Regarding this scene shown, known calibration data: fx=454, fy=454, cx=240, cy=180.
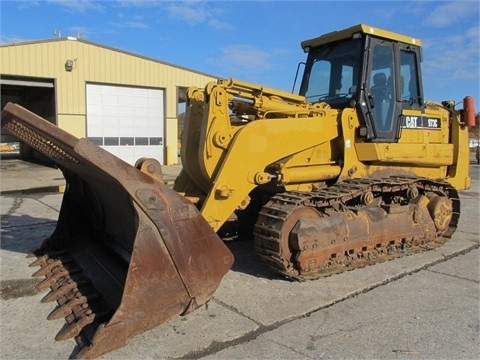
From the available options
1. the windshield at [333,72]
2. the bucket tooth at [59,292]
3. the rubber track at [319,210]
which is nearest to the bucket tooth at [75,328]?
the bucket tooth at [59,292]

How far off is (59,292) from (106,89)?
18.3m

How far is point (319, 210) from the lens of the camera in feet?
17.3

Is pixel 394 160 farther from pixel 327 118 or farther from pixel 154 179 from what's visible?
pixel 154 179

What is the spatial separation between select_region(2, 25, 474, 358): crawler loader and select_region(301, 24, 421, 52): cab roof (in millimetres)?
19

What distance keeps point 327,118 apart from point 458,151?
10.3ft

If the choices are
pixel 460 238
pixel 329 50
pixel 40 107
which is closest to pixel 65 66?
pixel 40 107

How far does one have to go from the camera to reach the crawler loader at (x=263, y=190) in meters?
3.68

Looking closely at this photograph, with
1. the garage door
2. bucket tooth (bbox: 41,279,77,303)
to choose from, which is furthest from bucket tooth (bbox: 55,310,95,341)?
the garage door

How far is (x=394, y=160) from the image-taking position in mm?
6391

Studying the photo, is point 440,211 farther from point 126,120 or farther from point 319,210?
point 126,120

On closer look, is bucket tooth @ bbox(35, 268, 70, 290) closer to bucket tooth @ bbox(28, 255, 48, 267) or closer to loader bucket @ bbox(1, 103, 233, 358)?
loader bucket @ bbox(1, 103, 233, 358)

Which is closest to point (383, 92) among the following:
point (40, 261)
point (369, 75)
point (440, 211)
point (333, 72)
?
point (369, 75)

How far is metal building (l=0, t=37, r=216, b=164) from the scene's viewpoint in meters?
19.8

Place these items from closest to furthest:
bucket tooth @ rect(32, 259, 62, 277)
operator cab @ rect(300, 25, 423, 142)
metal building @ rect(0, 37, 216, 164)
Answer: bucket tooth @ rect(32, 259, 62, 277)
operator cab @ rect(300, 25, 423, 142)
metal building @ rect(0, 37, 216, 164)
